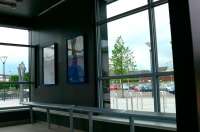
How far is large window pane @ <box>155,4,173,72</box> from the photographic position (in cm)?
390

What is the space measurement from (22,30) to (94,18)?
3379mm

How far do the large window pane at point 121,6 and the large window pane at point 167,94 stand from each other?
4.75 ft

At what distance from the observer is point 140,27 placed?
14.4ft

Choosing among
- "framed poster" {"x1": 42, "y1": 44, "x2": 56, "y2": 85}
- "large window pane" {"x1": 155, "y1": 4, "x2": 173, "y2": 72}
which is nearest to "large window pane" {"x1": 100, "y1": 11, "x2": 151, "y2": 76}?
"large window pane" {"x1": 155, "y1": 4, "x2": 173, "y2": 72}

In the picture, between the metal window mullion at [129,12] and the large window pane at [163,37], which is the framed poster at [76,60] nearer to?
the metal window mullion at [129,12]

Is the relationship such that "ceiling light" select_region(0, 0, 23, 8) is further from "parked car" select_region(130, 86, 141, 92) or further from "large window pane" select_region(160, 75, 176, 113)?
"large window pane" select_region(160, 75, 176, 113)

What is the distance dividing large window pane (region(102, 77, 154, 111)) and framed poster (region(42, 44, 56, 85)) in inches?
81.7

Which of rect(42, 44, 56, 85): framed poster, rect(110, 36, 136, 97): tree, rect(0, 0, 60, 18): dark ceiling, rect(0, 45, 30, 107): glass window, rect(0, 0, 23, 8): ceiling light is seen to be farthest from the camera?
rect(0, 45, 30, 107): glass window

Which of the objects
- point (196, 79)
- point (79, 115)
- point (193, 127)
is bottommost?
point (79, 115)

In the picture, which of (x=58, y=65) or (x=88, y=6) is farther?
(x=58, y=65)

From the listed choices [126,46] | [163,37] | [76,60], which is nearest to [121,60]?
[126,46]

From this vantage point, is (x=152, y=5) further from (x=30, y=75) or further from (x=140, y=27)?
(x=30, y=75)

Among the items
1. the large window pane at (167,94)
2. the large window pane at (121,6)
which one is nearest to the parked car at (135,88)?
the large window pane at (167,94)

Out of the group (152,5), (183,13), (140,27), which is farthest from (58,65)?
(183,13)
